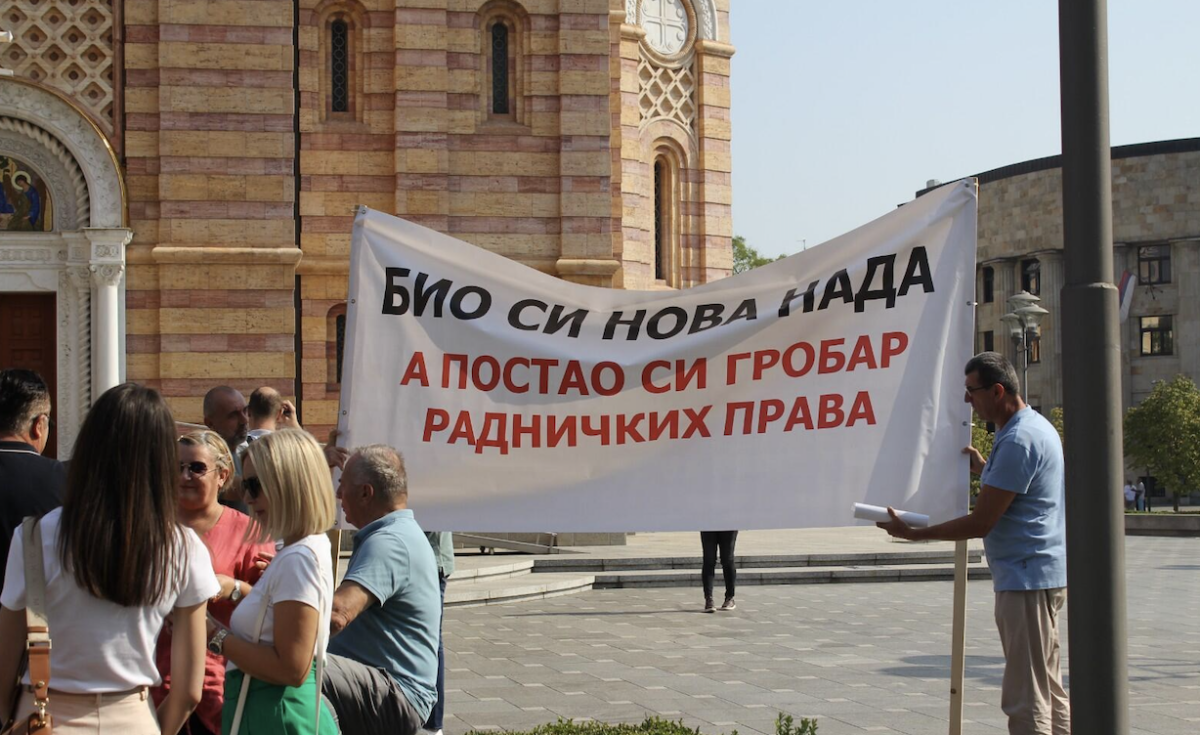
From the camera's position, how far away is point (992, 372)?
625 centimetres

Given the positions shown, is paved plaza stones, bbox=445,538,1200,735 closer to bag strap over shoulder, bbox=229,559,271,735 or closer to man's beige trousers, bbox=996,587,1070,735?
man's beige trousers, bbox=996,587,1070,735

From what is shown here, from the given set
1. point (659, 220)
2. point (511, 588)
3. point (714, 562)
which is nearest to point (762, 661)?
point (714, 562)

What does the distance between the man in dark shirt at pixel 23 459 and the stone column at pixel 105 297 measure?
54.8 ft

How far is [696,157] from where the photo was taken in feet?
89.8

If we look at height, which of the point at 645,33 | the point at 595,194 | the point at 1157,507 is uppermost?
the point at 645,33

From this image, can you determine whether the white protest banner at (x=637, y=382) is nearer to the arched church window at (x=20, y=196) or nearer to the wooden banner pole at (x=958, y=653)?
the wooden banner pole at (x=958, y=653)

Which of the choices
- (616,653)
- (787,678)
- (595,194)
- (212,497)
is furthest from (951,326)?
(595,194)

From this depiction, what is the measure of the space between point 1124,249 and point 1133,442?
17684mm

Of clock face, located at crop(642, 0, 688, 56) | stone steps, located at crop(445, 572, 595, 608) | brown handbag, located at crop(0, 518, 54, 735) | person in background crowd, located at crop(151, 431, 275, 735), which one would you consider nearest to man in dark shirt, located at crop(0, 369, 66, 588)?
person in background crowd, located at crop(151, 431, 275, 735)

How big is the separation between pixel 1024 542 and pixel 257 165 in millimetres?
17752

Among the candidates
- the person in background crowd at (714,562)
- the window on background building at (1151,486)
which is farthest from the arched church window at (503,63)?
the window on background building at (1151,486)

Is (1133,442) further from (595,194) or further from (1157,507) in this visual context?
(595,194)

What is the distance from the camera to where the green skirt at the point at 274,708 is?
4520 mm

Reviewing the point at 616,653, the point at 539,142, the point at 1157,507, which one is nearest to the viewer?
the point at 616,653
